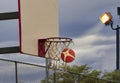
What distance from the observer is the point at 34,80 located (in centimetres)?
1298

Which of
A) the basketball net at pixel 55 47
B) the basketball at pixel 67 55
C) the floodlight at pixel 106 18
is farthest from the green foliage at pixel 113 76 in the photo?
the basketball net at pixel 55 47

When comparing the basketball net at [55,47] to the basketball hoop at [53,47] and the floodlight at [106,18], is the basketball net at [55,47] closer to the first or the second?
the basketball hoop at [53,47]

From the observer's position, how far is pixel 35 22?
11.8 metres

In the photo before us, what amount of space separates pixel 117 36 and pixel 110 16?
1.22 metres

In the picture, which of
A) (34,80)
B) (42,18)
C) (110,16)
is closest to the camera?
(42,18)

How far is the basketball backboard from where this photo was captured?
11.3m

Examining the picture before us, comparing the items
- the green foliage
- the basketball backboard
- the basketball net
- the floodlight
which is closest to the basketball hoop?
the basketball net

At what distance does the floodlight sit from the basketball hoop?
5573mm

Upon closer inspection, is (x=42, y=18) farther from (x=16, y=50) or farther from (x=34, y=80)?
(x=34, y=80)

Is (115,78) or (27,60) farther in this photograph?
(115,78)

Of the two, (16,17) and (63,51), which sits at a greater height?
(16,17)

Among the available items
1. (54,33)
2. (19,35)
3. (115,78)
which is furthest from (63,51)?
(115,78)

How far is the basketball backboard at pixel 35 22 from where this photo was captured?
11.3 metres

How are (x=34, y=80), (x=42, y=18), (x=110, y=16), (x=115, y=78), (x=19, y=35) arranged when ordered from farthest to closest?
(x=115, y=78) → (x=110, y=16) → (x=34, y=80) → (x=42, y=18) → (x=19, y=35)
